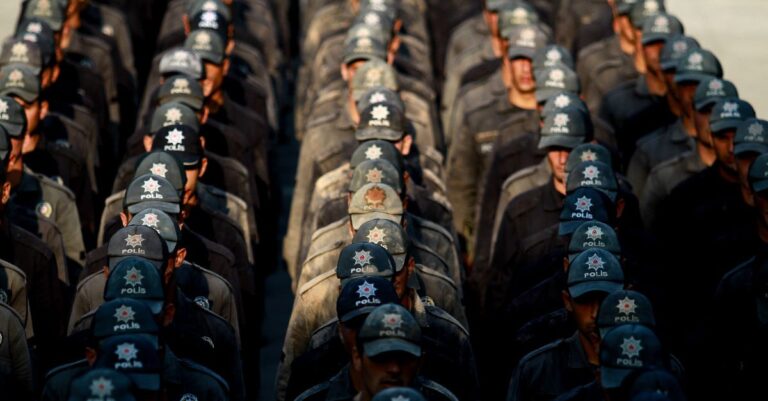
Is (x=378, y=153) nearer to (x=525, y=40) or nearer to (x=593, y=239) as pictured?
(x=593, y=239)

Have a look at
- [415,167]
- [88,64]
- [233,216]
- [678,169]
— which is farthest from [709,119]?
[88,64]

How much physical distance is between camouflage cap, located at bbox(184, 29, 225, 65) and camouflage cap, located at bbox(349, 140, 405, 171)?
103 inches

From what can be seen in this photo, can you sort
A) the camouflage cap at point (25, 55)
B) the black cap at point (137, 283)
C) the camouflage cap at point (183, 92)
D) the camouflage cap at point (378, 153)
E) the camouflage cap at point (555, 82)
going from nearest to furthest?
1. the black cap at point (137, 283)
2. the camouflage cap at point (378, 153)
3. the camouflage cap at point (183, 92)
4. the camouflage cap at point (555, 82)
5. the camouflage cap at point (25, 55)

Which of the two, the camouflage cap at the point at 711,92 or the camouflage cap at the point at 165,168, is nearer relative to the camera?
the camouflage cap at the point at 165,168

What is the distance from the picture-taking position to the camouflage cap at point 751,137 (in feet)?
42.7

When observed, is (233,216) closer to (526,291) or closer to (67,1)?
(526,291)

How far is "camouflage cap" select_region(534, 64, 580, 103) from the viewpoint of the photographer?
14570mm

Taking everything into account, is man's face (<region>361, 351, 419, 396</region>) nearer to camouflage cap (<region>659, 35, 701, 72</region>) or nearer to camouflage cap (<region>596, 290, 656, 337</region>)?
camouflage cap (<region>596, 290, 656, 337</region>)

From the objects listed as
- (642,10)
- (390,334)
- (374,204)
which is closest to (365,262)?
(374,204)

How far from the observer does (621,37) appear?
17562 millimetres

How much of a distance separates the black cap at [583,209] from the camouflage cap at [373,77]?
9.95 ft

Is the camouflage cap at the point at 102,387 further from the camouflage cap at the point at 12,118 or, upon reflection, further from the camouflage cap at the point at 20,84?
the camouflage cap at the point at 20,84

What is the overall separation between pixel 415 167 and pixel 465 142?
4.42 ft

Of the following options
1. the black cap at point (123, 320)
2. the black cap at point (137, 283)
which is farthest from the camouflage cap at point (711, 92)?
the black cap at point (123, 320)
